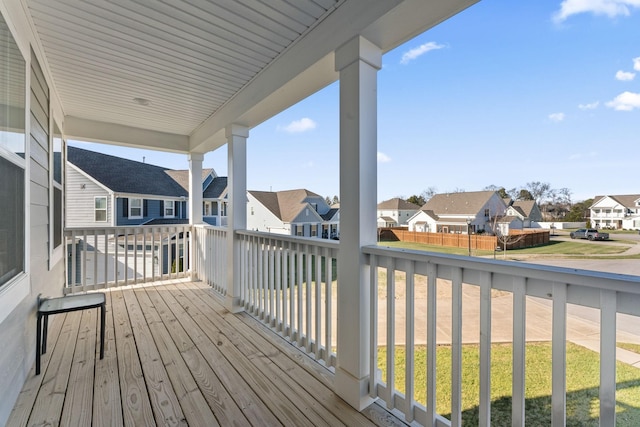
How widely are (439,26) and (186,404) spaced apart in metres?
2.78

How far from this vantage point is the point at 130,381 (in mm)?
2072

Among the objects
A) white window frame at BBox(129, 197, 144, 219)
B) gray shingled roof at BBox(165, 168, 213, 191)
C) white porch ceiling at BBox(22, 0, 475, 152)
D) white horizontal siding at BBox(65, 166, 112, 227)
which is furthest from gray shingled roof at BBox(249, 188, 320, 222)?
gray shingled roof at BBox(165, 168, 213, 191)

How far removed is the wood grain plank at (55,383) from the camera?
1.72 meters

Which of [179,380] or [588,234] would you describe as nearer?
[588,234]

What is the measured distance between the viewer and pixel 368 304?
1831mm

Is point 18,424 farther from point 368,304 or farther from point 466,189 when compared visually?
point 466,189

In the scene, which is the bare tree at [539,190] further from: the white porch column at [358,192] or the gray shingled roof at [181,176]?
the gray shingled roof at [181,176]

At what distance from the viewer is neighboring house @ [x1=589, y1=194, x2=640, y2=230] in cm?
85

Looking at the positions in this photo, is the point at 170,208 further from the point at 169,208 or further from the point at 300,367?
the point at 300,367

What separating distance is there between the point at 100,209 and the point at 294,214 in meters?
6.76

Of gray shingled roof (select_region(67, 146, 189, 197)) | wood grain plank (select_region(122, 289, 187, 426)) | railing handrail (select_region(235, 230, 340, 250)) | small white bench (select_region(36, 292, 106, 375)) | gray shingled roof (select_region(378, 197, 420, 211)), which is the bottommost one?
wood grain plank (select_region(122, 289, 187, 426))

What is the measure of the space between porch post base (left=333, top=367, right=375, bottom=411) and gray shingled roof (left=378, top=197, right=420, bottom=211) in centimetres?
109

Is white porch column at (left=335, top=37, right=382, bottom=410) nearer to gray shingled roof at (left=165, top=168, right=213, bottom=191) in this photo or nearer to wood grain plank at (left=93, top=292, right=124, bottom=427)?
wood grain plank at (left=93, top=292, right=124, bottom=427)

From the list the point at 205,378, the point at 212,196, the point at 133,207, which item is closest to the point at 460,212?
the point at 205,378
